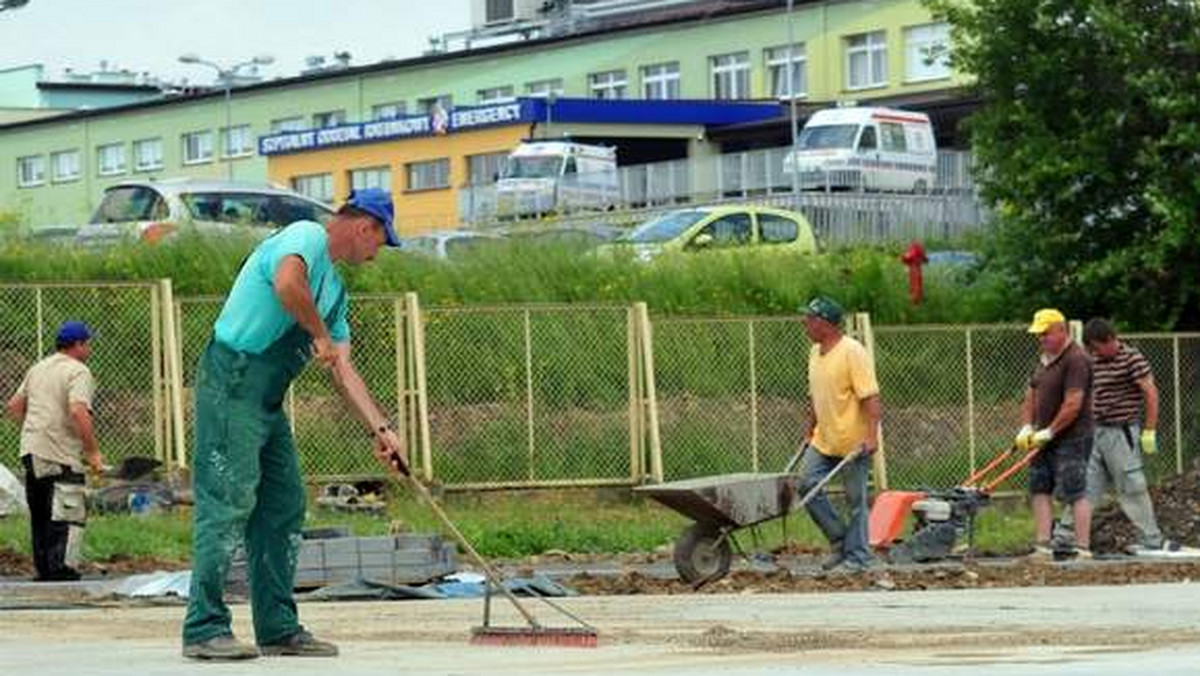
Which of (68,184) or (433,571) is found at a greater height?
(68,184)

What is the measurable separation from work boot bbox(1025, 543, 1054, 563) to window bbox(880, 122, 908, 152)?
37003mm

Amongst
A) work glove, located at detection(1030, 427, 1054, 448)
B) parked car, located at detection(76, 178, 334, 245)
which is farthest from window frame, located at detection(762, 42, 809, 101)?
work glove, located at detection(1030, 427, 1054, 448)

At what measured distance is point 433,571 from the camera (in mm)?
18297

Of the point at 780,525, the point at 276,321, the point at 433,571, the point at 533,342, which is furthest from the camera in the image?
the point at 533,342

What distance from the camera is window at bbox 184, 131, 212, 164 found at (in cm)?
8831

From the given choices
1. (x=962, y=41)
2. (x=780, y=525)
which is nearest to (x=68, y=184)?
(x=962, y=41)

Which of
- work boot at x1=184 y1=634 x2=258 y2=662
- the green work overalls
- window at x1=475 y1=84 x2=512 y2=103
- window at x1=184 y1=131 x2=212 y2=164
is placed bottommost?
work boot at x1=184 y1=634 x2=258 y2=662

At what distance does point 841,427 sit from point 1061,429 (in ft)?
8.73

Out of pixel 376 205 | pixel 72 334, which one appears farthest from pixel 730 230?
pixel 376 205

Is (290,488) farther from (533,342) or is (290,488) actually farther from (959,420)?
(959,420)

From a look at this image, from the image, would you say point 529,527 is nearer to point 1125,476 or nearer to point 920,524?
point 920,524

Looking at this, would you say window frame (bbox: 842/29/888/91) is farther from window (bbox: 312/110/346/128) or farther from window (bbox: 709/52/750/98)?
window (bbox: 312/110/346/128)

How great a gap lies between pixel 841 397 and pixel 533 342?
9894mm

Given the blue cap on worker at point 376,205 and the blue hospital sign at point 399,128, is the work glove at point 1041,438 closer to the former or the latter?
the blue cap on worker at point 376,205
